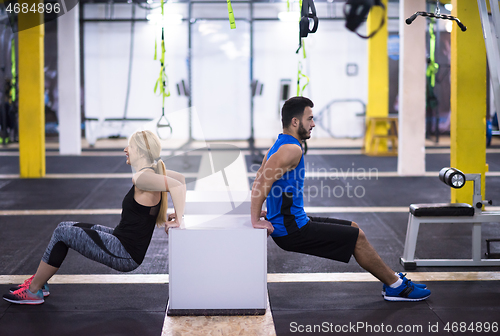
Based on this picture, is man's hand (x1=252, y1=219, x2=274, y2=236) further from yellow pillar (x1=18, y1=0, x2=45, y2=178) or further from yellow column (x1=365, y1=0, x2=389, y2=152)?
yellow column (x1=365, y1=0, x2=389, y2=152)

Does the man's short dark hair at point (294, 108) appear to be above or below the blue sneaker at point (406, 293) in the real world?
above

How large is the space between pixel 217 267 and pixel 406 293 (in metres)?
1.17

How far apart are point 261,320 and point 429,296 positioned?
112 centimetres

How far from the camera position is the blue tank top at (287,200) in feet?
9.57

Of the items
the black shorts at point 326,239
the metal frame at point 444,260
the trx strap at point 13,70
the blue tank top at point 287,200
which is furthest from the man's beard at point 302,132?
the trx strap at point 13,70

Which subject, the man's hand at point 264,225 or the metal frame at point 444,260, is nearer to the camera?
the man's hand at point 264,225

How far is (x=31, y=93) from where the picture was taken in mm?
8141

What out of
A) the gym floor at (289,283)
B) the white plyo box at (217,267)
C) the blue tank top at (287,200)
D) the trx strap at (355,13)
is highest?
the trx strap at (355,13)

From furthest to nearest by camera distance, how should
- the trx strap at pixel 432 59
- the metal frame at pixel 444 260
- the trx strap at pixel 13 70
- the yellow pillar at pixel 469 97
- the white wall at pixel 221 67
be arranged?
the white wall at pixel 221 67
the trx strap at pixel 432 59
the trx strap at pixel 13 70
the yellow pillar at pixel 469 97
the metal frame at pixel 444 260

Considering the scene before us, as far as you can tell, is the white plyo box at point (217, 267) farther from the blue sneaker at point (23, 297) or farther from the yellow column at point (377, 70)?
the yellow column at point (377, 70)

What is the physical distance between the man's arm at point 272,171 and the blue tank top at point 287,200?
47mm

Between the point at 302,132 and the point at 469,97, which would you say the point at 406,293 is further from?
the point at 469,97

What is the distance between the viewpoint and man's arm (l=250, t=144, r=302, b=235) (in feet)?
9.35

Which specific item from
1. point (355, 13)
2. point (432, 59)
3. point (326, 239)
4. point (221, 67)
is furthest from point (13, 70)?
point (326, 239)
